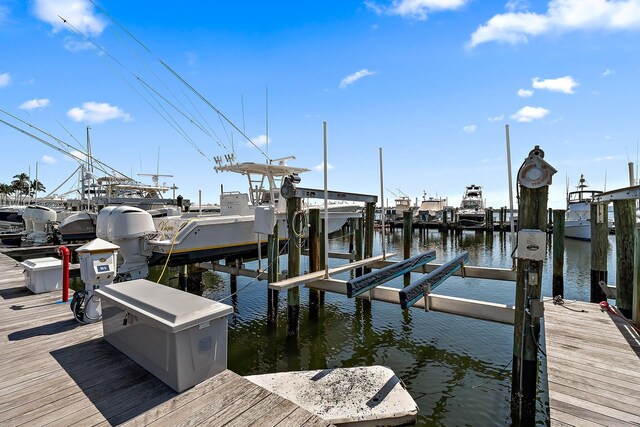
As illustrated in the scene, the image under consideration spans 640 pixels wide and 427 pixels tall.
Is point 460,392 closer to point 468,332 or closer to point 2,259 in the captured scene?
point 468,332

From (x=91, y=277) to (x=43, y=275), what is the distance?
2791mm

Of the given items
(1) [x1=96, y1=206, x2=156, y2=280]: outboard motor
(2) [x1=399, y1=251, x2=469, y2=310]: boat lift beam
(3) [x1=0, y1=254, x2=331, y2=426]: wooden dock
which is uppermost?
(1) [x1=96, y1=206, x2=156, y2=280]: outboard motor

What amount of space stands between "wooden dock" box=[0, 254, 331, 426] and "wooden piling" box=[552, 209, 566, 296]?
7.50 metres

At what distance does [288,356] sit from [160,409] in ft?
16.1

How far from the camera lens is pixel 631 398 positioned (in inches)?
121

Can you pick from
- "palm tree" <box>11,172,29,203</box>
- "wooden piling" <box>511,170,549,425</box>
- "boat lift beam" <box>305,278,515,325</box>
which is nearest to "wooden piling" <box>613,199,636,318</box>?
"boat lift beam" <box>305,278,515,325</box>

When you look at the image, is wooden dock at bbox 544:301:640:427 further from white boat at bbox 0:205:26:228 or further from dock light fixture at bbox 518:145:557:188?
white boat at bbox 0:205:26:228

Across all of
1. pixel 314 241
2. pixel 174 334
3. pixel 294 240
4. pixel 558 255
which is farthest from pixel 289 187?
pixel 558 255

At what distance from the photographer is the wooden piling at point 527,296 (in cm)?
445

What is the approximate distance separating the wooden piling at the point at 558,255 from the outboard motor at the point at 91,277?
9.38m

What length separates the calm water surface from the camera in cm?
564

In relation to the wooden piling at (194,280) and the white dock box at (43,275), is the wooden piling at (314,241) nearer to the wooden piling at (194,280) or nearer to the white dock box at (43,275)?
the white dock box at (43,275)

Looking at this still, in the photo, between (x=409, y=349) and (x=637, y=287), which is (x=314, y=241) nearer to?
(x=409, y=349)

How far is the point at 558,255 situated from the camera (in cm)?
794
